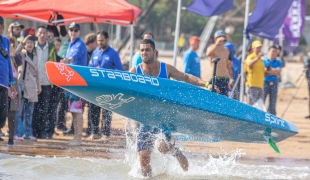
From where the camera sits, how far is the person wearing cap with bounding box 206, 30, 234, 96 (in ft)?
40.0

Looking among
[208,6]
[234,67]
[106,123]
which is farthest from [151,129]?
[234,67]

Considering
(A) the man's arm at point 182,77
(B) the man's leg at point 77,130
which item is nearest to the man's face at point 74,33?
(B) the man's leg at point 77,130

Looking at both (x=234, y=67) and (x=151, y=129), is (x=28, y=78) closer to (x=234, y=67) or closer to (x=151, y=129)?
(x=151, y=129)

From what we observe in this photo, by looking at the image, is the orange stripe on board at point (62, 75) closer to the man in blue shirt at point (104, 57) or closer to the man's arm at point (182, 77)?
the man's arm at point (182, 77)

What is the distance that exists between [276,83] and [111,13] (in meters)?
4.27

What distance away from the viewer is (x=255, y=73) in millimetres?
13172

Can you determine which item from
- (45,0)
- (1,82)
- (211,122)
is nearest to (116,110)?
(211,122)

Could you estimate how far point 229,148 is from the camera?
35.8ft

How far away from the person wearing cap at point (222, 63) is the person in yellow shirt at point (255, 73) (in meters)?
0.69

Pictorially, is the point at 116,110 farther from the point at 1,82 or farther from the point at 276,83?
the point at 276,83

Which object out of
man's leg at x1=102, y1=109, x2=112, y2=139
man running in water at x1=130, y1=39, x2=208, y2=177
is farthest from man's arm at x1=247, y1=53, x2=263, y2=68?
man running in water at x1=130, y1=39, x2=208, y2=177

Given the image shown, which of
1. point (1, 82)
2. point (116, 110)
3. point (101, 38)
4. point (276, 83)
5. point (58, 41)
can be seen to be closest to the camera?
point (116, 110)

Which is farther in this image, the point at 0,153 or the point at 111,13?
the point at 111,13

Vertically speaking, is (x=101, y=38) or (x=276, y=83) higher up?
(x=101, y=38)
